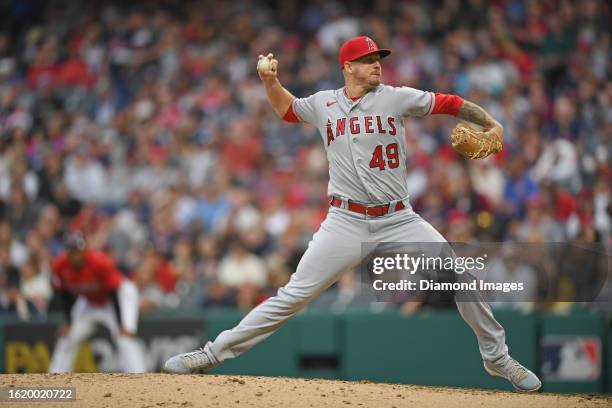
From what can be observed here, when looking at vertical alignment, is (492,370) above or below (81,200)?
below

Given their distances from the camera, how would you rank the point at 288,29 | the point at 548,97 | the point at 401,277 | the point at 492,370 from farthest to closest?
the point at 288,29, the point at 548,97, the point at 401,277, the point at 492,370

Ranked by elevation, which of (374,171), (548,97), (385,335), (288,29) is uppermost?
(288,29)

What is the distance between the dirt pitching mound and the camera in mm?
6070

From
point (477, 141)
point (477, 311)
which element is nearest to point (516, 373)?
point (477, 311)

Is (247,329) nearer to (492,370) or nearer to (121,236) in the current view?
(492,370)

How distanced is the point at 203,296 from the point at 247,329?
4.93 meters

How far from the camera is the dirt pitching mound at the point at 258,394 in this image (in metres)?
6.07

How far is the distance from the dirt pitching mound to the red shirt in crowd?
9.62 ft

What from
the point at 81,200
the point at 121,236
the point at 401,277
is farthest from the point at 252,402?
the point at 81,200

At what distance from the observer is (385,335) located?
33.4 ft

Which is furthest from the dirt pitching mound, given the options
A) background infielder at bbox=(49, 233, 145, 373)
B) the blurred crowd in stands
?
the blurred crowd in stands

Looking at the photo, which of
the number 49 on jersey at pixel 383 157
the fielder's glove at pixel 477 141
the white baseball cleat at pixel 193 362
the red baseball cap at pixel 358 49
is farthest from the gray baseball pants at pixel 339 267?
the red baseball cap at pixel 358 49

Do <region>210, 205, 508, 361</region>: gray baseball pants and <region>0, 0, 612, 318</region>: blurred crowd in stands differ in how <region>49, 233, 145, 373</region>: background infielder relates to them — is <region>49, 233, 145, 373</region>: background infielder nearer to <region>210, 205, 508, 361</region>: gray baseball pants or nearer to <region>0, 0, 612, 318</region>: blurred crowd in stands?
<region>0, 0, 612, 318</region>: blurred crowd in stands

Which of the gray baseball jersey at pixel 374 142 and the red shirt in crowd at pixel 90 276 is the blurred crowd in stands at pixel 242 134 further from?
the gray baseball jersey at pixel 374 142
